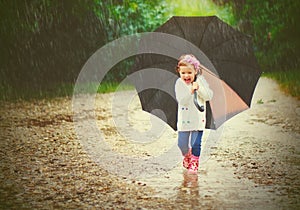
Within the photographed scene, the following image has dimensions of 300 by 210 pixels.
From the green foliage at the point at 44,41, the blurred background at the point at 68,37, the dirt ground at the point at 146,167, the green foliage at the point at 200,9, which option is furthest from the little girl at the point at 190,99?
the green foliage at the point at 200,9

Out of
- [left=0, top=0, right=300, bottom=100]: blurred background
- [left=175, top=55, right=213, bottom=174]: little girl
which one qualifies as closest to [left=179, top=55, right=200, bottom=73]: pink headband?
[left=175, top=55, right=213, bottom=174]: little girl

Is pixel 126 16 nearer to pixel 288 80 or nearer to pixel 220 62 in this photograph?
pixel 288 80

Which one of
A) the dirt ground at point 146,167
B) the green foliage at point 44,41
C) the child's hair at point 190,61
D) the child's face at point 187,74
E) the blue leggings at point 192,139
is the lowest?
the dirt ground at point 146,167

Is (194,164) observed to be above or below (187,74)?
below

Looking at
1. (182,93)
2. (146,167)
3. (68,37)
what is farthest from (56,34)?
(182,93)

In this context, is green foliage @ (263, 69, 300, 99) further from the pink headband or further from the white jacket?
the pink headband

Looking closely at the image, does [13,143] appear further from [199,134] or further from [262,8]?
[262,8]

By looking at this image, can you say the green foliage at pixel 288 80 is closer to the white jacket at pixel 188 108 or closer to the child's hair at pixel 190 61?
the white jacket at pixel 188 108

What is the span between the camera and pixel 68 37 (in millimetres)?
16297

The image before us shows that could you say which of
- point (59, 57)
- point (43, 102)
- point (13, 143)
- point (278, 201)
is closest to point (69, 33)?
point (59, 57)

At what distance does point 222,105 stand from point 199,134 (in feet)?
1.33

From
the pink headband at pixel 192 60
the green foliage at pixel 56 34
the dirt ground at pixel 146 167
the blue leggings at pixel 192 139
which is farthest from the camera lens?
the green foliage at pixel 56 34

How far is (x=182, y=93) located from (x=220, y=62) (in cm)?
51

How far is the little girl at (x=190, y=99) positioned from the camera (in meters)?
4.79
